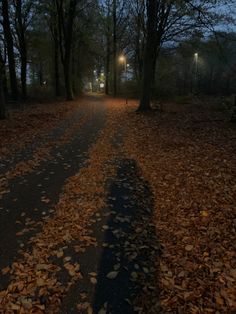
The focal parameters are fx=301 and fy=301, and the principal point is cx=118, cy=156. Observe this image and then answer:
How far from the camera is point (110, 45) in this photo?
4162 cm

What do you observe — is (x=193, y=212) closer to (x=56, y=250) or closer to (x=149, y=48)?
(x=56, y=250)

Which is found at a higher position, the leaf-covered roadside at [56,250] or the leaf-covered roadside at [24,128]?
the leaf-covered roadside at [24,128]

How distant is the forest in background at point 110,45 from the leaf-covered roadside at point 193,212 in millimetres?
7338

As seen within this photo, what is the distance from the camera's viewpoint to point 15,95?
22.0m

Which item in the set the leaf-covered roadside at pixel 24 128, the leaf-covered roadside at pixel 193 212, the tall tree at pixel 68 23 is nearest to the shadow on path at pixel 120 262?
the leaf-covered roadside at pixel 193 212

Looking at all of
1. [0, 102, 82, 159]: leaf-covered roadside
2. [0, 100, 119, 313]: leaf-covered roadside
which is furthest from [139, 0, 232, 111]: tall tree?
[0, 100, 119, 313]: leaf-covered roadside

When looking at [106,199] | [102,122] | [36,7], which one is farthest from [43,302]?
[36,7]

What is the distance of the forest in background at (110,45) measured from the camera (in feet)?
67.8

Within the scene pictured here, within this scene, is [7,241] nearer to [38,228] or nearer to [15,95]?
[38,228]

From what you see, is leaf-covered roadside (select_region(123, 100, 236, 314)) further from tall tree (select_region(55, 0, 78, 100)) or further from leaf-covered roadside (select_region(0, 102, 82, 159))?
tall tree (select_region(55, 0, 78, 100))

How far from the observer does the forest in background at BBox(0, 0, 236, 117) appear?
67.8 feet

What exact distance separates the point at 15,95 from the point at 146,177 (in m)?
17.6

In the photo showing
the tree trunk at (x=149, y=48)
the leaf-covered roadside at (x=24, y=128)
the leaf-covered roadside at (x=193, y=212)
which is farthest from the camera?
the tree trunk at (x=149, y=48)

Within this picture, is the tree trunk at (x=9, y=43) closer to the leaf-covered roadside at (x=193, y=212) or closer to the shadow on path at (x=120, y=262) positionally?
the leaf-covered roadside at (x=193, y=212)
